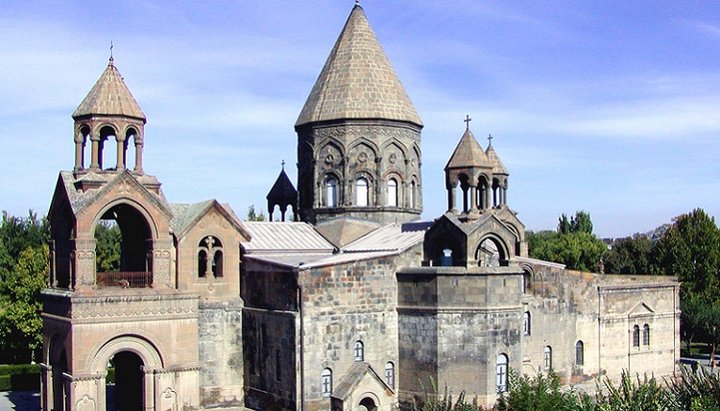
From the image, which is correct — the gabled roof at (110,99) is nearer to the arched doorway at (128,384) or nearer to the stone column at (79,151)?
the stone column at (79,151)

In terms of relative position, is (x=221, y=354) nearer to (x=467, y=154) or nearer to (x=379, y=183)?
(x=379, y=183)

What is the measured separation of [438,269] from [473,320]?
5.57 ft

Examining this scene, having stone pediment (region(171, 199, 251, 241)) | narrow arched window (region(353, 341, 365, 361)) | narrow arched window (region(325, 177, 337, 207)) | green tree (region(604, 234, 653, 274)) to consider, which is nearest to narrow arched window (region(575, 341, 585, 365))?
narrow arched window (region(353, 341, 365, 361))

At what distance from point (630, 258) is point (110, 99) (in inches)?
1551

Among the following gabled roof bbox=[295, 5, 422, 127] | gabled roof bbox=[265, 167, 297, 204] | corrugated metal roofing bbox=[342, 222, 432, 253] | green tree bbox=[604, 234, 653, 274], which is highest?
gabled roof bbox=[295, 5, 422, 127]

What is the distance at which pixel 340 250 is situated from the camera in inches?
1074

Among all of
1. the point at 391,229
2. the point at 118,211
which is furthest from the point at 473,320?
the point at 118,211

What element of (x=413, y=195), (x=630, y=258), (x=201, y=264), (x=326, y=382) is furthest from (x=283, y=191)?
(x=630, y=258)

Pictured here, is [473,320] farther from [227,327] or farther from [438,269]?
[227,327]

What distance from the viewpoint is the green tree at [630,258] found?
50944 millimetres

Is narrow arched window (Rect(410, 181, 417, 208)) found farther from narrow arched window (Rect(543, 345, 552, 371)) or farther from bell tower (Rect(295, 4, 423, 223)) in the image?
narrow arched window (Rect(543, 345, 552, 371))

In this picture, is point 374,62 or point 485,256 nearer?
point 485,256

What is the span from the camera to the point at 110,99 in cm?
2298

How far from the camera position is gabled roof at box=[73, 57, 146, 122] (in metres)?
22.8
